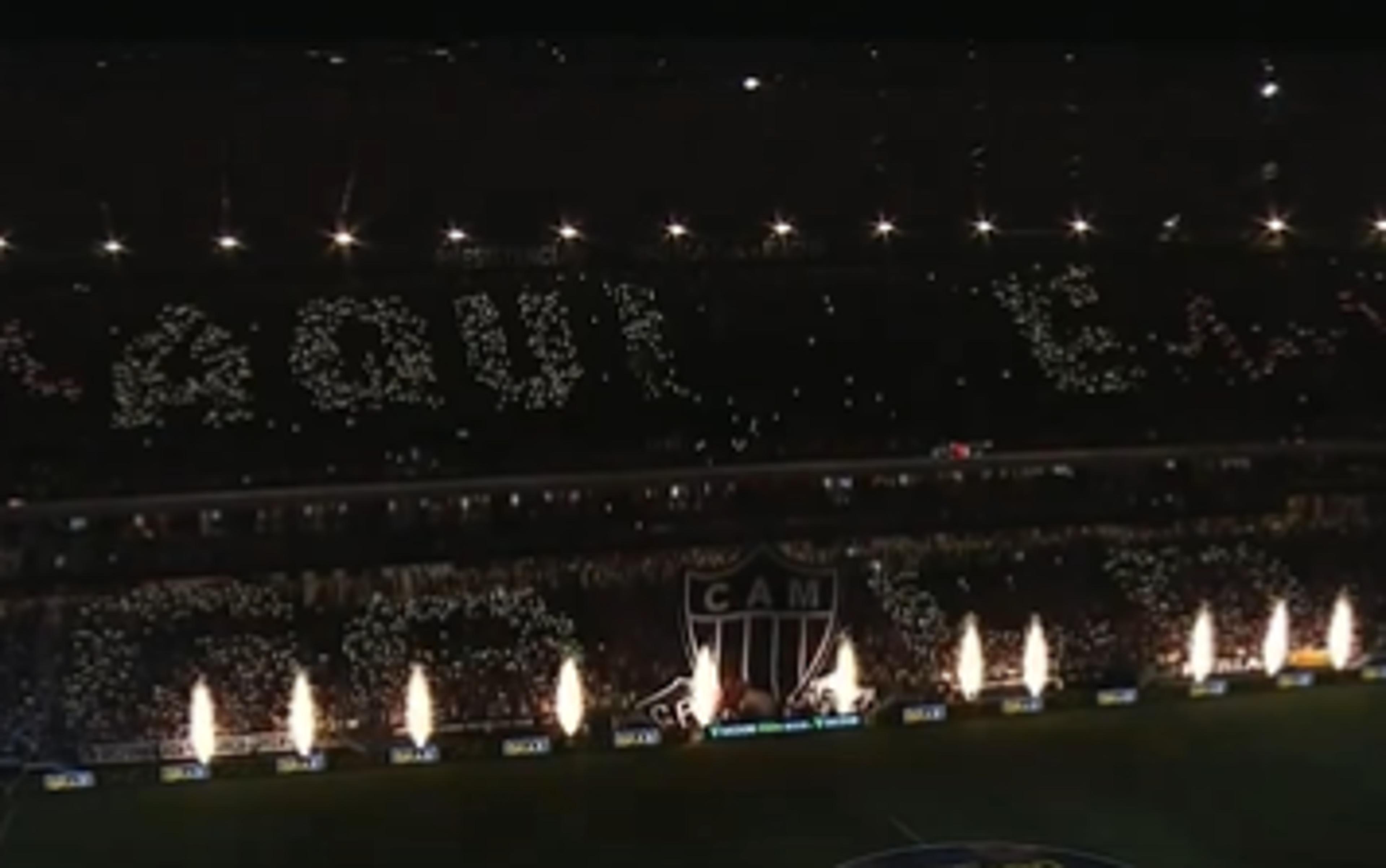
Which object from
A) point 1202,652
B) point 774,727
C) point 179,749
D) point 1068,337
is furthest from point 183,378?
point 1202,652

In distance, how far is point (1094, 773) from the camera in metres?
8.25

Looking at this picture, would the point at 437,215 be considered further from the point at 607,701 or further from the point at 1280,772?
the point at 1280,772

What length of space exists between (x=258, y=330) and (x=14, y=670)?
2.02 metres

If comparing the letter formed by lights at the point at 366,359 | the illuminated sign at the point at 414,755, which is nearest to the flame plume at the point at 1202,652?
the illuminated sign at the point at 414,755

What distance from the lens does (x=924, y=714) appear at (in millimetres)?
8938

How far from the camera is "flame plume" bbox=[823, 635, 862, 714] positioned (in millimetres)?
8539

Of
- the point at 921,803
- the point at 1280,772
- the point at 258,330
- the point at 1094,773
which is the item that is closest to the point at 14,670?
the point at 258,330

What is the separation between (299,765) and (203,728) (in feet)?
1.61

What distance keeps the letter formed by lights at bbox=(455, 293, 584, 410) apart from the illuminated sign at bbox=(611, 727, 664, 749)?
1.63 m

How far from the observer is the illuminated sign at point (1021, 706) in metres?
9.12

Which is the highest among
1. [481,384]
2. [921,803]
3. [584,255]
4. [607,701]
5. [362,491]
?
[584,255]

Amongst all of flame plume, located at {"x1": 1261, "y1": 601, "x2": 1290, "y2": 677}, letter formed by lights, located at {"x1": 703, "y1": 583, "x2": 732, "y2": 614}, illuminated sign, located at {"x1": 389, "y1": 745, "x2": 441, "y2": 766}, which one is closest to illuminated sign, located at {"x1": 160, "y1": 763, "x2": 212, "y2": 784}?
illuminated sign, located at {"x1": 389, "y1": 745, "x2": 441, "y2": 766}

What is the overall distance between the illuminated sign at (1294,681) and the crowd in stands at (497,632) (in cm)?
27

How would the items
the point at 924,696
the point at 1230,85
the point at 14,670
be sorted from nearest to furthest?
the point at 1230,85, the point at 14,670, the point at 924,696
